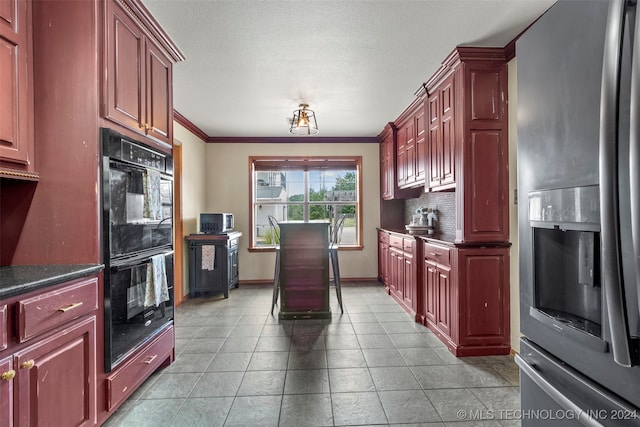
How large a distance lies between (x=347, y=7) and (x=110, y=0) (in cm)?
136

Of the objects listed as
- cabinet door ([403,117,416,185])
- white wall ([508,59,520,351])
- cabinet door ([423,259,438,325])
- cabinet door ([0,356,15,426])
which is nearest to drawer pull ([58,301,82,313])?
cabinet door ([0,356,15,426])

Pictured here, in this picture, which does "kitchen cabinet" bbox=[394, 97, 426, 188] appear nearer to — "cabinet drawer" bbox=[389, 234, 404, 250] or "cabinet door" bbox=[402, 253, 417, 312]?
"cabinet drawer" bbox=[389, 234, 404, 250]

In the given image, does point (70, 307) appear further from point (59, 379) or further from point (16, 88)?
point (16, 88)

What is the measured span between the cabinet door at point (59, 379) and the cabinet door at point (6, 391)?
2cm

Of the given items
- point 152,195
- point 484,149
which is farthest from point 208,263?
point 484,149

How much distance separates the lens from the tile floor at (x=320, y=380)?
6.19 ft

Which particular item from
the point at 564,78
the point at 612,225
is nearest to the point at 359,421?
the point at 612,225

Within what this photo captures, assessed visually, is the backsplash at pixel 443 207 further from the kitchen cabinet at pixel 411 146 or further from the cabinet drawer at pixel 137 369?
the cabinet drawer at pixel 137 369

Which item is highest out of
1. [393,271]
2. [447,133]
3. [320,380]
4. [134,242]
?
[447,133]

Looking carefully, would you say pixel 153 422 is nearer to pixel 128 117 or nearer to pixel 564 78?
pixel 128 117

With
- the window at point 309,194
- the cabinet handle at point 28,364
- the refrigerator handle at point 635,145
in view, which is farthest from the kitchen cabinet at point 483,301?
the window at point 309,194

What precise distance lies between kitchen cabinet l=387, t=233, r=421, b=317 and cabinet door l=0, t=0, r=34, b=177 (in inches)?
127

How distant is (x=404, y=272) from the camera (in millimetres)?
3936

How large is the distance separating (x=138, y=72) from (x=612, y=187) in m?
2.41
